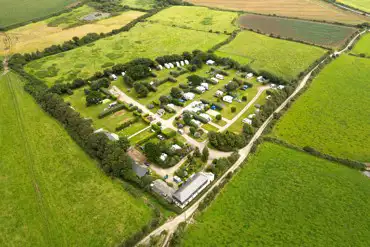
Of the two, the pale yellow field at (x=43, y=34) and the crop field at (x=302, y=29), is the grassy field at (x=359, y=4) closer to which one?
the crop field at (x=302, y=29)

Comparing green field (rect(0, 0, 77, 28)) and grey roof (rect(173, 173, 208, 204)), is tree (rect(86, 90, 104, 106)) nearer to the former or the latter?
grey roof (rect(173, 173, 208, 204))

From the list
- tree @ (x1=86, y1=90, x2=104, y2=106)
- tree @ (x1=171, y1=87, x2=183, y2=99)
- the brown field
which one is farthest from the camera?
the brown field

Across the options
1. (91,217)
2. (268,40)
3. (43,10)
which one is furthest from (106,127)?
(43,10)

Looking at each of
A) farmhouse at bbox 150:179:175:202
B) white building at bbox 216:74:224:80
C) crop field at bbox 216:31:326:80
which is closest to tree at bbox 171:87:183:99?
white building at bbox 216:74:224:80

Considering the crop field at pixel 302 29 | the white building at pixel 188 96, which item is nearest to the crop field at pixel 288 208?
the white building at pixel 188 96

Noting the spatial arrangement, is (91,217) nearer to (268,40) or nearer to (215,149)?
(215,149)
